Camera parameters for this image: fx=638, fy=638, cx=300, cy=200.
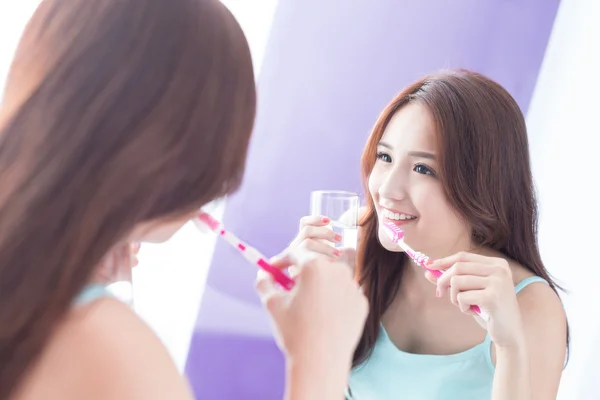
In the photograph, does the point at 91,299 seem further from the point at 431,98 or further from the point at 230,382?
the point at 230,382

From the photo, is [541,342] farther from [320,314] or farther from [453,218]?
[320,314]

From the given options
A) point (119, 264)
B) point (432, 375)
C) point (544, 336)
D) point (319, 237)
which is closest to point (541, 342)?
point (544, 336)

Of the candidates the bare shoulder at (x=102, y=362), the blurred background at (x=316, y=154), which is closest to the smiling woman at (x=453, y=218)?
the blurred background at (x=316, y=154)

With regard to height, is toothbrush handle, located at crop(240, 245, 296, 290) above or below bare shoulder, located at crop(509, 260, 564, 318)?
above

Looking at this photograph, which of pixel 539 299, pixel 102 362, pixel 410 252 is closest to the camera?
pixel 102 362

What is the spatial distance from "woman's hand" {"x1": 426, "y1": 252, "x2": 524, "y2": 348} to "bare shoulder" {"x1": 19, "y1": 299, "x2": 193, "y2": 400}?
1.50ft

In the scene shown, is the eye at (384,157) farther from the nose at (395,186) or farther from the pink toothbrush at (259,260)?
the pink toothbrush at (259,260)

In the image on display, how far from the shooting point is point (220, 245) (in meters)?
1.58

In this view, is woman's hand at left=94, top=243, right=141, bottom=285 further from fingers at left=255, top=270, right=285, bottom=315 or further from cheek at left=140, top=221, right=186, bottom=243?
fingers at left=255, top=270, right=285, bottom=315

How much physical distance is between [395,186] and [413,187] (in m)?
0.03


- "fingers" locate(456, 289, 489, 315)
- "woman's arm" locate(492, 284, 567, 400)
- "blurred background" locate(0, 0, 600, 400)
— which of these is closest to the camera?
"fingers" locate(456, 289, 489, 315)

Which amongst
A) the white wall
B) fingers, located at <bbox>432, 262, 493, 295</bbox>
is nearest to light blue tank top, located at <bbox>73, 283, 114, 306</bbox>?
fingers, located at <bbox>432, 262, 493, 295</bbox>

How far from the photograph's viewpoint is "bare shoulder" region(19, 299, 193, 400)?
488 mm

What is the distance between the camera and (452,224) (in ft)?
3.76
